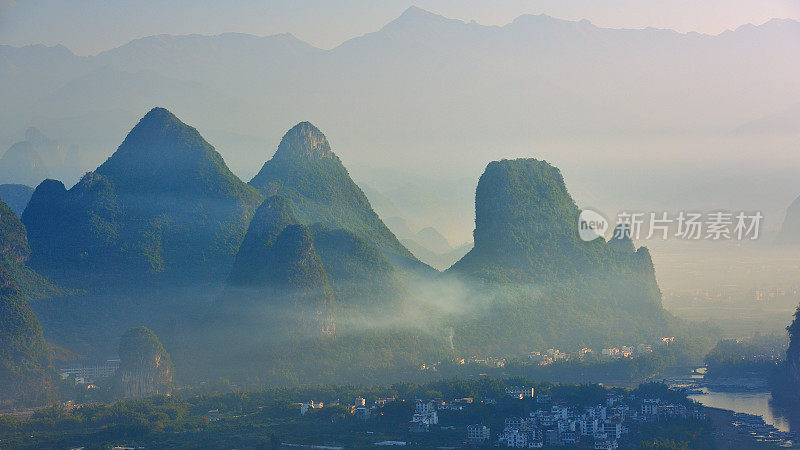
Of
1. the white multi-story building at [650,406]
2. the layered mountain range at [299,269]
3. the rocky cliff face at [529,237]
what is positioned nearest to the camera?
the white multi-story building at [650,406]

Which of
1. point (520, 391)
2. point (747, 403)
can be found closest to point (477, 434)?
point (520, 391)

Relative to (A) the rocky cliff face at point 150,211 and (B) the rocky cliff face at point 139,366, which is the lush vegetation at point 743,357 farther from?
(A) the rocky cliff face at point 150,211

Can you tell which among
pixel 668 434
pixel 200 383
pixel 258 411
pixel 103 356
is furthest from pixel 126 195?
pixel 668 434

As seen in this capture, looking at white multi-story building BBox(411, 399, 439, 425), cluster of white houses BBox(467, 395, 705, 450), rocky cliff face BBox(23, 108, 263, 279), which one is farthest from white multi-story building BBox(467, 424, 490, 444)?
rocky cliff face BBox(23, 108, 263, 279)

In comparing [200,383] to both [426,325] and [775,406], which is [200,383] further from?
[775,406]

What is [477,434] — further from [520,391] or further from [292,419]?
[292,419]

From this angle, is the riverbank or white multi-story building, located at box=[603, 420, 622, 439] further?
white multi-story building, located at box=[603, 420, 622, 439]

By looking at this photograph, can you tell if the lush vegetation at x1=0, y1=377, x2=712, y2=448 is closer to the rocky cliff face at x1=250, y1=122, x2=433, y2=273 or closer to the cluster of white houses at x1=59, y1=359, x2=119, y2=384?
the cluster of white houses at x1=59, y1=359, x2=119, y2=384

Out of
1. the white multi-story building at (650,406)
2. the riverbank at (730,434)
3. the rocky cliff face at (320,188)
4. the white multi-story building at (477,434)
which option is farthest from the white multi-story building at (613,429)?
the rocky cliff face at (320,188)
